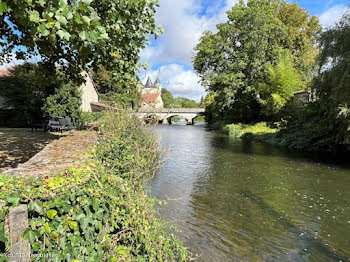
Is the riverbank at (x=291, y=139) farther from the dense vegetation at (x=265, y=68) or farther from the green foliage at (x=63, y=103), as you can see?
the green foliage at (x=63, y=103)

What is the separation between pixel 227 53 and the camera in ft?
110

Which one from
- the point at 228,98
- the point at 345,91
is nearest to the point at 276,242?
the point at 345,91

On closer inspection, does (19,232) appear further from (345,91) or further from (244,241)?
(345,91)

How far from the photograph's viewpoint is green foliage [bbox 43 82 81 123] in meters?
16.9

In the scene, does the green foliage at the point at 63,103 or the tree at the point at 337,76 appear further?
the green foliage at the point at 63,103

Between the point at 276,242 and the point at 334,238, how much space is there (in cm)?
137

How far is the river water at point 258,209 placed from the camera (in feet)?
17.7

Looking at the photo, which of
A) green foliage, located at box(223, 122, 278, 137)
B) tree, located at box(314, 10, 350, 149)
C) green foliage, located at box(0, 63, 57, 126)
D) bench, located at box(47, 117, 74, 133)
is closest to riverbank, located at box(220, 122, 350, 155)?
green foliage, located at box(223, 122, 278, 137)

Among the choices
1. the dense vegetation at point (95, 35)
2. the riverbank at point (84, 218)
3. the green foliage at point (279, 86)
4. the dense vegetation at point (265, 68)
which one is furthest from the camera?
the green foliage at point (279, 86)

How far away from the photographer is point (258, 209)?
7.52 metres

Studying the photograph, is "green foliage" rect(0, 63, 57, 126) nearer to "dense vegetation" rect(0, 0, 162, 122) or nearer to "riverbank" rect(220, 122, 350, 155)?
"dense vegetation" rect(0, 0, 162, 122)

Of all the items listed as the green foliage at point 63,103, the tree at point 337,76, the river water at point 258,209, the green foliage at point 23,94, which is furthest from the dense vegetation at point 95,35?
the green foliage at point 23,94

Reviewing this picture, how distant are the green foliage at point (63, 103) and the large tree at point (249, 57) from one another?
60.3ft

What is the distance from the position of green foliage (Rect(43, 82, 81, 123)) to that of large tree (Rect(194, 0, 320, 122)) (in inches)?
724
